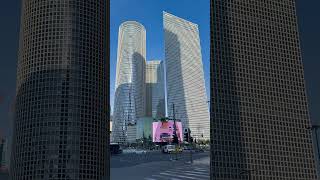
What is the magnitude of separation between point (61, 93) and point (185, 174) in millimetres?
57202

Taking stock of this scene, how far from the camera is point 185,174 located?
571 ft

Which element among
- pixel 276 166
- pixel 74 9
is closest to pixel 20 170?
pixel 74 9

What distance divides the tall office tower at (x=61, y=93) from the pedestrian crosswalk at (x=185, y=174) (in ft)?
73.2

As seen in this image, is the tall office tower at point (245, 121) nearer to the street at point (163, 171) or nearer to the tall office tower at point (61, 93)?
the street at point (163, 171)

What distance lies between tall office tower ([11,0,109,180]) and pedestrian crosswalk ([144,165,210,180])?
22316mm

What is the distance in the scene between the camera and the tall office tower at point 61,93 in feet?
538

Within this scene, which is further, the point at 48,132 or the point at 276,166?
the point at 276,166

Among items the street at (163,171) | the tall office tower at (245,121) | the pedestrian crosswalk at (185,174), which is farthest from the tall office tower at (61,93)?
the tall office tower at (245,121)

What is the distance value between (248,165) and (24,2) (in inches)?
4593

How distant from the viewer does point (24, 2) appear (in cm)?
19162

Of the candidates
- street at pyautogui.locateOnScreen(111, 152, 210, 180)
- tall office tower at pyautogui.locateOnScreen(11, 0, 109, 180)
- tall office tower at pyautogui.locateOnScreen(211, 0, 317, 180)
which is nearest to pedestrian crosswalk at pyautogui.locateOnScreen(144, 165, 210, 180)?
street at pyautogui.locateOnScreen(111, 152, 210, 180)

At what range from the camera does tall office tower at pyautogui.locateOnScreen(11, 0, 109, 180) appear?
538 feet

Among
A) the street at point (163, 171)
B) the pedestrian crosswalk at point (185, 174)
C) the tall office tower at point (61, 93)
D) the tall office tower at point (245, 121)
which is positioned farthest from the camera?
the tall office tower at point (245, 121)

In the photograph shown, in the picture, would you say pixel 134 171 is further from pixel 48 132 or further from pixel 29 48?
A: pixel 29 48
